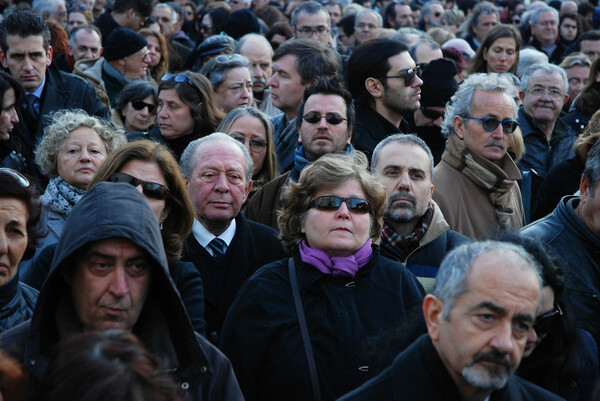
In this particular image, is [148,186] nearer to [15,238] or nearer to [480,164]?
[15,238]

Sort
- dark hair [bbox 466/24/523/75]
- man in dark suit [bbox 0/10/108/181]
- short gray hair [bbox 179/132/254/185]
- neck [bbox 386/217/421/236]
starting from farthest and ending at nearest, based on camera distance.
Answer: dark hair [bbox 466/24/523/75] → man in dark suit [bbox 0/10/108/181] → short gray hair [bbox 179/132/254/185] → neck [bbox 386/217/421/236]

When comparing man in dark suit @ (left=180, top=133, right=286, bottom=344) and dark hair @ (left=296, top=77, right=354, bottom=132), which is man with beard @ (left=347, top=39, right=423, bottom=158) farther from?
man in dark suit @ (left=180, top=133, right=286, bottom=344)

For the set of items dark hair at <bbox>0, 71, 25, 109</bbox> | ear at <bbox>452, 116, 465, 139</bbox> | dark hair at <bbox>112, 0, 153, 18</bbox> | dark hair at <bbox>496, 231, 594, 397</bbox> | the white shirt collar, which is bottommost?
dark hair at <bbox>496, 231, 594, 397</bbox>

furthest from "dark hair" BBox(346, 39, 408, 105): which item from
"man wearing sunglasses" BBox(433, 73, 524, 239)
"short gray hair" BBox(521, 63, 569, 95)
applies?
"short gray hair" BBox(521, 63, 569, 95)

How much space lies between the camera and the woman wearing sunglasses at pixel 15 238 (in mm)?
3674

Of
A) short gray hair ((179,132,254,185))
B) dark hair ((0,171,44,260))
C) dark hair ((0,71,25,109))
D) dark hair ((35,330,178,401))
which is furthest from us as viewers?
dark hair ((0,71,25,109))

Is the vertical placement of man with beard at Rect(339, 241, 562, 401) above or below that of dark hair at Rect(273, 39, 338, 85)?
below

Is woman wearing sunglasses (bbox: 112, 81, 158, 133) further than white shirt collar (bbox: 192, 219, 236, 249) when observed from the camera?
Yes

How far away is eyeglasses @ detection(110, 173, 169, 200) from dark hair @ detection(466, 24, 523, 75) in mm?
5772

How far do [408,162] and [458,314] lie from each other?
7.18ft

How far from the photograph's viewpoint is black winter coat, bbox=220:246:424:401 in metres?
4.00

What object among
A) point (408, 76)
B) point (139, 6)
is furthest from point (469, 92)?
point (139, 6)

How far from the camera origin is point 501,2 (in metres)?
18.2

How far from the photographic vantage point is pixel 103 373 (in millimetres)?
2344
